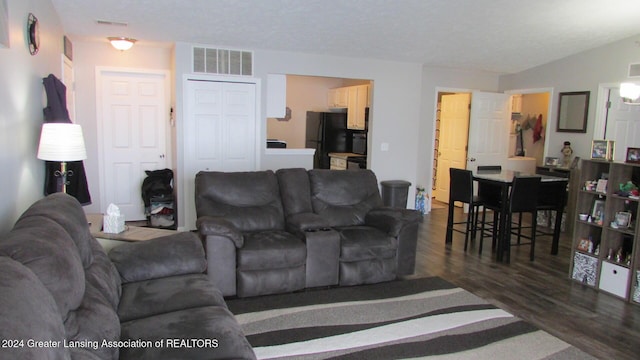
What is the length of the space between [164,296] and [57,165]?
5.92 ft

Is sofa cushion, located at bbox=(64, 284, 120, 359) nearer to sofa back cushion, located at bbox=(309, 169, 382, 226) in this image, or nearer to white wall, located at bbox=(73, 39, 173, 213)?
sofa back cushion, located at bbox=(309, 169, 382, 226)

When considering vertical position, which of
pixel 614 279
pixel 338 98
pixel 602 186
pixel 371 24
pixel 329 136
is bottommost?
pixel 614 279

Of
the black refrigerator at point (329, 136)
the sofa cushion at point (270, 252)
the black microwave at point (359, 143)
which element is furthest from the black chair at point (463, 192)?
the black refrigerator at point (329, 136)

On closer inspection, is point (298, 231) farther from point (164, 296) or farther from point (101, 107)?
point (101, 107)

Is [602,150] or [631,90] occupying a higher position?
[631,90]

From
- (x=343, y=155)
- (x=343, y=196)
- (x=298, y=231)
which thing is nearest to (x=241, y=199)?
(x=298, y=231)

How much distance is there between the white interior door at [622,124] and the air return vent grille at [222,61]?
199 inches

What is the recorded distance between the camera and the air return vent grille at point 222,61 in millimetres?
5520

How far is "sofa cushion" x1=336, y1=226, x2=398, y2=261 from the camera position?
12.4 ft

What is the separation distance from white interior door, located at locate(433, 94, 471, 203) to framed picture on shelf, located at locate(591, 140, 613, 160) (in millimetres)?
3541

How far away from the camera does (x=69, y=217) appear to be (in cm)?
215

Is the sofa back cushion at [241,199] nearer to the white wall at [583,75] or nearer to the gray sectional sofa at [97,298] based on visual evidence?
the gray sectional sofa at [97,298]

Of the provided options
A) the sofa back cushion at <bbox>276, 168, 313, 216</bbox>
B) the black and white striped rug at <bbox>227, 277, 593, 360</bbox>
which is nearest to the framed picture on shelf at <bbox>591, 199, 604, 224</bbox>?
the black and white striped rug at <bbox>227, 277, 593, 360</bbox>

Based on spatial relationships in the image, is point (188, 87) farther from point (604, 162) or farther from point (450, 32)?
point (604, 162)
